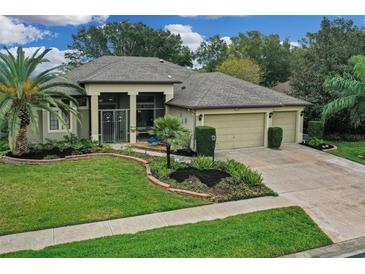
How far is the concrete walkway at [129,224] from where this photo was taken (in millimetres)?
7891

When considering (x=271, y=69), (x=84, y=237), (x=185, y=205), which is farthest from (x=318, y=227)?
(x=271, y=69)

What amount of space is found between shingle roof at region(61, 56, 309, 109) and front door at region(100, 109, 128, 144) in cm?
205

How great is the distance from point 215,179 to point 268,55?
126 feet

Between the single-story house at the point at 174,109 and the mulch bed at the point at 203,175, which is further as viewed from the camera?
the single-story house at the point at 174,109

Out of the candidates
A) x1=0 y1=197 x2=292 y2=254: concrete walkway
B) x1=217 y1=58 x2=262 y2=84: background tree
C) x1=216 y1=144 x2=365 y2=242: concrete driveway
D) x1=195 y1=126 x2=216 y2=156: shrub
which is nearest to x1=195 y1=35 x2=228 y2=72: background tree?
x1=217 y1=58 x2=262 y2=84: background tree

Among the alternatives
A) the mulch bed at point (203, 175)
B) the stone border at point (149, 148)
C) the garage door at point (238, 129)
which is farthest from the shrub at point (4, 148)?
the garage door at point (238, 129)

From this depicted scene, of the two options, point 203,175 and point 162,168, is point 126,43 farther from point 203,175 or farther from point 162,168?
point 203,175

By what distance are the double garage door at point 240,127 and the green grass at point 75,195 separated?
5720mm

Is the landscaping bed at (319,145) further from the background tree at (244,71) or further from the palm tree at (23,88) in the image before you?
the background tree at (244,71)

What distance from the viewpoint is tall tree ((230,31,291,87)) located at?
45.6 meters

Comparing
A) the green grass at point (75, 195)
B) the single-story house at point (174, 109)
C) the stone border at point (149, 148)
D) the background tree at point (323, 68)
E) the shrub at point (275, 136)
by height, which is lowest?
the green grass at point (75, 195)

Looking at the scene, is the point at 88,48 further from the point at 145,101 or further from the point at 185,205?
the point at 185,205

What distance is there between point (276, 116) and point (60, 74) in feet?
38.2

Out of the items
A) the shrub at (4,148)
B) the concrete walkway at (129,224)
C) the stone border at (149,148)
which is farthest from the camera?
the stone border at (149,148)
